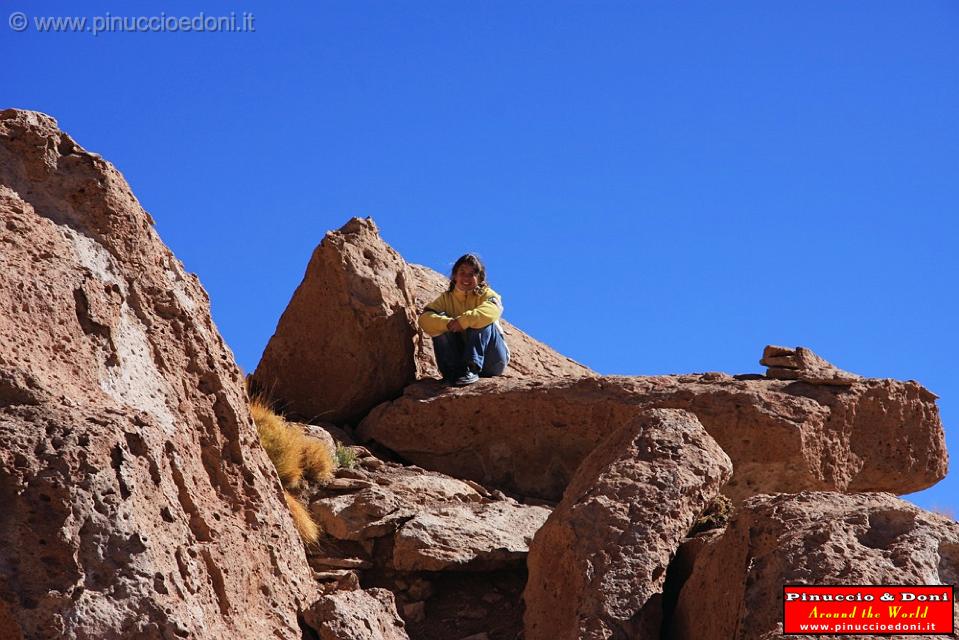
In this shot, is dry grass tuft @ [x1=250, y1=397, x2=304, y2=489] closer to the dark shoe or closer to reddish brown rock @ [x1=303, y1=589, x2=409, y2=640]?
the dark shoe

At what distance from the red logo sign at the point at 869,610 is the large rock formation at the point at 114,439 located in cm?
224

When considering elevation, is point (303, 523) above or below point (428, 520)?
below

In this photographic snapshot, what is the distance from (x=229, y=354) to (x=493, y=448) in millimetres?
3487

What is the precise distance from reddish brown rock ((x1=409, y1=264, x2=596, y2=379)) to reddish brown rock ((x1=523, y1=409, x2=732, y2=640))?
464 cm

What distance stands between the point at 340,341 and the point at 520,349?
2.53 m

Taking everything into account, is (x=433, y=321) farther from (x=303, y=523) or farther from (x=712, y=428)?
(x=303, y=523)

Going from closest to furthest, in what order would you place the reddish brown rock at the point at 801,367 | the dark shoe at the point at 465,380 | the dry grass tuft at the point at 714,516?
the dry grass tuft at the point at 714,516, the reddish brown rock at the point at 801,367, the dark shoe at the point at 465,380

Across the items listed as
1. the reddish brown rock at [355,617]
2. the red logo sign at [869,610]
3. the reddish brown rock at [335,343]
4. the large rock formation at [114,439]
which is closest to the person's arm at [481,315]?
the reddish brown rock at [335,343]

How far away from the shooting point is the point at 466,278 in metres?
11.2

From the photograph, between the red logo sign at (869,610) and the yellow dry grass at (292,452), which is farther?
the yellow dry grass at (292,452)

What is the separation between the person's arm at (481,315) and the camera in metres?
11.0

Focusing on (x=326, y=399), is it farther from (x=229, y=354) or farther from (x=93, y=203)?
(x=93, y=203)

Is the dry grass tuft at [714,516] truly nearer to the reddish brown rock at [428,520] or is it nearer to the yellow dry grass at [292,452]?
the reddish brown rock at [428,520]

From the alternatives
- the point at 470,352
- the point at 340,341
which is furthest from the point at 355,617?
the point at 470,352
